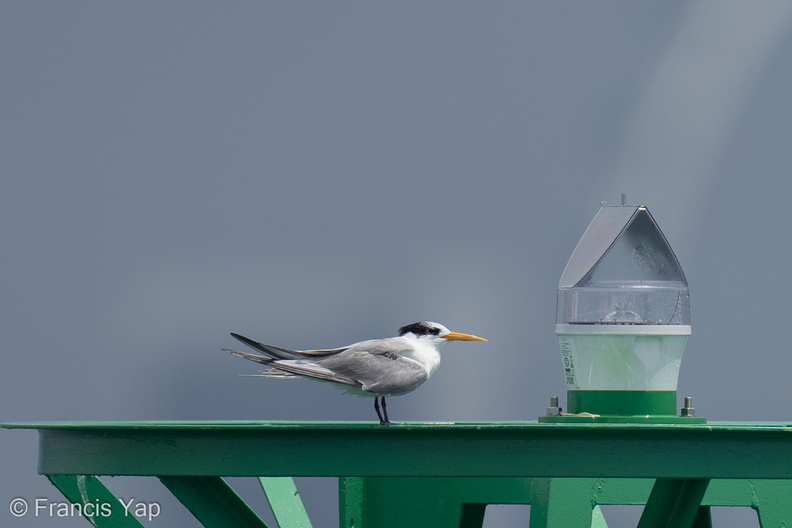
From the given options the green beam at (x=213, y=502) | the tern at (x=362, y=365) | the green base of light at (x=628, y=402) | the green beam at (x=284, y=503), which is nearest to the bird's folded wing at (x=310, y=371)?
the tern at (x=362, y=365)

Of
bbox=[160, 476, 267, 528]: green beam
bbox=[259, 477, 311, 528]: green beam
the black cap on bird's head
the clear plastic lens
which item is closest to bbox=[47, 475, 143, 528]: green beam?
bbox=[160, 476, 267, 528]: green beam

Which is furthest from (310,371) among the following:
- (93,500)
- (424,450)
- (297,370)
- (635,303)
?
(635,303)

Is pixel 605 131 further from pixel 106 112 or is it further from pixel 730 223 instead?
pixel 106 112

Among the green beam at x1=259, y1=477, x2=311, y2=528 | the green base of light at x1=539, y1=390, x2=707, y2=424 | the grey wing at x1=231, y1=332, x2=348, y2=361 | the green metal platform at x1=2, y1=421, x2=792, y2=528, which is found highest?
the grey wing at x1=231, y1=332, x2=348, y2=361

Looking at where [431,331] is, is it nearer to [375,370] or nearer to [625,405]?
[375,370]

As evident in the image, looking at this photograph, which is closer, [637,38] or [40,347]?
[40,347]

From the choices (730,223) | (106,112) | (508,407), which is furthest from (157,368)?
(730,223)

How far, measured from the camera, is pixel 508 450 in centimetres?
231

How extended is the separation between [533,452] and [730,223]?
2.64m

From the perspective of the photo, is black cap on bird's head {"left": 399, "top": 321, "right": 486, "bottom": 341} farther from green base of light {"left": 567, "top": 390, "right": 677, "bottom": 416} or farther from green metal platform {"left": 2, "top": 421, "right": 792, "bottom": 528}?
green metal platform {"left": 2, "top": 421, "right": 792, "bottom": 528}

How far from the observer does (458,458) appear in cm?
232

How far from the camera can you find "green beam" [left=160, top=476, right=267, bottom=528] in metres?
2.82

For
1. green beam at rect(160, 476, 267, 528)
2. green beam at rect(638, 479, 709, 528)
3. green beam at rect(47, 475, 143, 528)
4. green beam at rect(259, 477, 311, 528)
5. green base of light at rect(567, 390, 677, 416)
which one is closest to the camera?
green beam at rect(638, 479, 709, 528)

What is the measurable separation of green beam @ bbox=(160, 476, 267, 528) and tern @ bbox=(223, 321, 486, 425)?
0.33 metres
